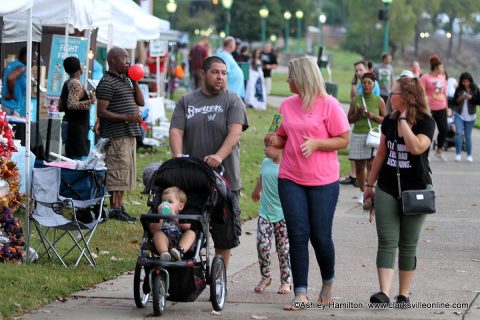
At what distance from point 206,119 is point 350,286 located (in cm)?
191

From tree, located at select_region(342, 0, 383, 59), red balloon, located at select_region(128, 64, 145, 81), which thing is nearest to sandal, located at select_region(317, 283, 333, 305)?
red balloon, located at select_region(128, 64, 145, 81)

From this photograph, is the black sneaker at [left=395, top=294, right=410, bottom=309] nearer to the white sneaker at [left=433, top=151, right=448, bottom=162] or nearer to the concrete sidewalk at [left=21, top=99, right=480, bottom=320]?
the concrete sidewalk at [left=21, top=99, right=480, bottom=320]

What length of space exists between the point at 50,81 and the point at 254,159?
5.47 metres

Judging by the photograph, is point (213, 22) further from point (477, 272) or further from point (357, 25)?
point (477, 272)

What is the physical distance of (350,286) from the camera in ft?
31.0

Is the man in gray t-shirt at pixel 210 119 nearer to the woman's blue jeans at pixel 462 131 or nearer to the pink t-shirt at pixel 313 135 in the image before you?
the pink t-shirt at pixel 313 135

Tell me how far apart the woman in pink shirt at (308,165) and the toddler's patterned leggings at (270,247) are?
78 cm

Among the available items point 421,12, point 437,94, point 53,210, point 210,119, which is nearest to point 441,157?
point 437,94

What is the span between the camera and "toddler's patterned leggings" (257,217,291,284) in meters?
9.18

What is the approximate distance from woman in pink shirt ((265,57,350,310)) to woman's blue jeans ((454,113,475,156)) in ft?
45.0

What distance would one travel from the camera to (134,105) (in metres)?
12.5

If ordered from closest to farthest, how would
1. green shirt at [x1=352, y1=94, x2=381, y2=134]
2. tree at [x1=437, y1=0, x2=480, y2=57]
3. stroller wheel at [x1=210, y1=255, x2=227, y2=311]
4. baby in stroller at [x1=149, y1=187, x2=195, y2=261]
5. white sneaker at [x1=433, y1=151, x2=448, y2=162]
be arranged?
baby in stroller at [x1=149, y1=187, x2=195, y2=261]
stroller wheel at [x1=210, y1=255, x2=227, y2=311]
green shirt at [x1=352, y1=94, x2=381, y2=134]
white sneaker at [x1=433, y1=151, x2=448, y2=162]
tree at [x1=437, y1=0, x2=480, y2=57]

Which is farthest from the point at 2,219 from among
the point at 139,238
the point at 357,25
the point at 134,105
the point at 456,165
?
the point at 357,25

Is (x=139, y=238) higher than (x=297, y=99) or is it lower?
lower
